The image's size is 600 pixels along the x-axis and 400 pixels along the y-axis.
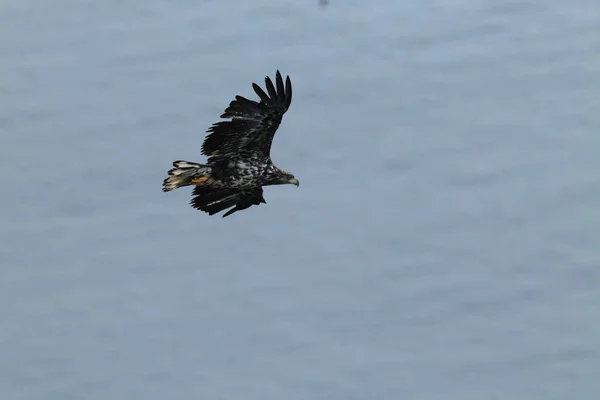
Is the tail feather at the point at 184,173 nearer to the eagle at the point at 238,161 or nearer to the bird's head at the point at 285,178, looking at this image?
the eagle at the point at 238,161

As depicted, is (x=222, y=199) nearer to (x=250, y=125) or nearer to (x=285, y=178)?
(x=285, y=178)

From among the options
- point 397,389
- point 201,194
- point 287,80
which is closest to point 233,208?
point 201,194

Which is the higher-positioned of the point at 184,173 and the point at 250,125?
the point at 250,125

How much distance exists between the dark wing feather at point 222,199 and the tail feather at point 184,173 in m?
0.49

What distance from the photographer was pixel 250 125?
3216 cm

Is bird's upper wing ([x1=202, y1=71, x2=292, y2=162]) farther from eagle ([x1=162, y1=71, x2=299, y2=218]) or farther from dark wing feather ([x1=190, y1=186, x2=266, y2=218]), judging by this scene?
dark wing feather ([x1=190, y1=186, x2=266, y2=218])

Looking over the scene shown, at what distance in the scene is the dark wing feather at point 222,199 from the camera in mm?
33000

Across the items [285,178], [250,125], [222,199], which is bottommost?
[222,199]

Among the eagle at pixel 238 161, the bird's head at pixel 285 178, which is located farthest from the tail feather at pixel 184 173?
the bird's head at pixel 285 178

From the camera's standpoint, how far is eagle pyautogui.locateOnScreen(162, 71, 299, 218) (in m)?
31.9

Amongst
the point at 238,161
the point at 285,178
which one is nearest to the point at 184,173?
the point at 238,161

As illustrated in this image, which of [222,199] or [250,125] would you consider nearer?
[250,125]

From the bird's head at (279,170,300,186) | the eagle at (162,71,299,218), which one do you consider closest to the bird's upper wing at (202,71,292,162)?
the eagle at (162,71,299,218)

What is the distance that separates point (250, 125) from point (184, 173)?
139 cm
